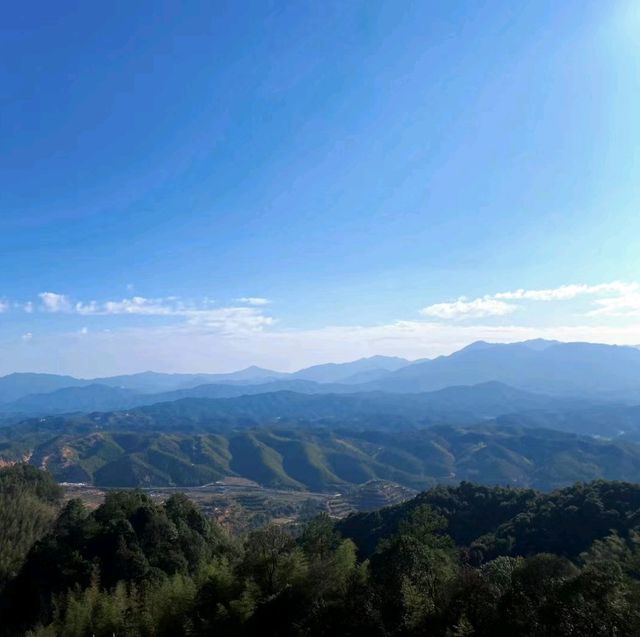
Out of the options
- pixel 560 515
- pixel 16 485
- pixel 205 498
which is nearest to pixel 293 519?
pixel 205 498

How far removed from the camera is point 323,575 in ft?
88.6

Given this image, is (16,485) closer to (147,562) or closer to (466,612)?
(147,562)

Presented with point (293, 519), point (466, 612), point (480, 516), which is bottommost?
point (293, 519)

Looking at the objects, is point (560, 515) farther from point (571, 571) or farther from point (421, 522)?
point (571, 571)

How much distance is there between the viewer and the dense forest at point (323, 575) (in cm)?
1939

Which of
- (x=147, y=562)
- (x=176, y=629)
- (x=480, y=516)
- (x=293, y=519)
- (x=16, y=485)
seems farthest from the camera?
(x=293, y=519)

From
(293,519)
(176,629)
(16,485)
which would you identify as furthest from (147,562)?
(293,519)

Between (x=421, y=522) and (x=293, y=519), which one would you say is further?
(x=293, y=519)

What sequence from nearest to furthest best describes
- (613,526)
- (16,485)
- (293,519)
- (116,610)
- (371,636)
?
(371,636) → (116,610) → (613,526) → (16,485) → (293,519)

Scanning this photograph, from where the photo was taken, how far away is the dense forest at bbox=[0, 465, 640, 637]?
19.4 m

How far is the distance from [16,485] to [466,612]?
88784 millimetres

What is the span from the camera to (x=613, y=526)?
53656 millimetres

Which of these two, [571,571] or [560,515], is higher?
[571,571]

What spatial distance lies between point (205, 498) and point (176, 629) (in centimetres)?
15210
